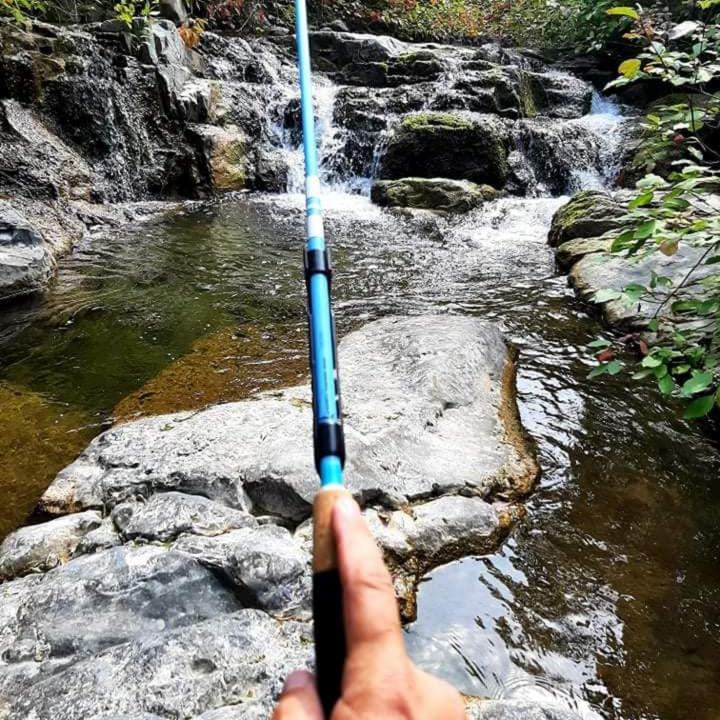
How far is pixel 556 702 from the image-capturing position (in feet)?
6.25

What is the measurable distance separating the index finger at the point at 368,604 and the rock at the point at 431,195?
887cm

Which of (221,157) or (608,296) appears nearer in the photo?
(608,296)

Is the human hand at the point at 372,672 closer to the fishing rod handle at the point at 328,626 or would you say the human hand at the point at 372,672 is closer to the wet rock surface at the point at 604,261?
the fishing rod handle at the point at 328,626

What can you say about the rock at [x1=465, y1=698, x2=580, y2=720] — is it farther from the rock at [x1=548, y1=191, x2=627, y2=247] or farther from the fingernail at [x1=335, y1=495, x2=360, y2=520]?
the rock at [x1=548, y1=191, x2=627, y2=247]

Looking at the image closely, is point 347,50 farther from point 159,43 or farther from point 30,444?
point 30,444

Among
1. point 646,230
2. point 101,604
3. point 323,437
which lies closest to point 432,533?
point 101,604

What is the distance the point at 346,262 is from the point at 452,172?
4.90 metres

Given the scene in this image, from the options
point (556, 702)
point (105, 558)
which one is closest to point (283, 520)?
point (105, 558)

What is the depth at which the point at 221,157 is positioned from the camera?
34.3ft

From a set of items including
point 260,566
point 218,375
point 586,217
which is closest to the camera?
point 260,566

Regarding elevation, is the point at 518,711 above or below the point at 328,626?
below

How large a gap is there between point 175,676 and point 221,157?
394 inches

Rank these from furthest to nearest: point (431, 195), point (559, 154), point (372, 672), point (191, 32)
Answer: point (191, 32), point (559, 154), point (431, 195), point (372, 672)

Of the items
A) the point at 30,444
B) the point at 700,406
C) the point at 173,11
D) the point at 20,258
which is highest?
the point at 173,11
